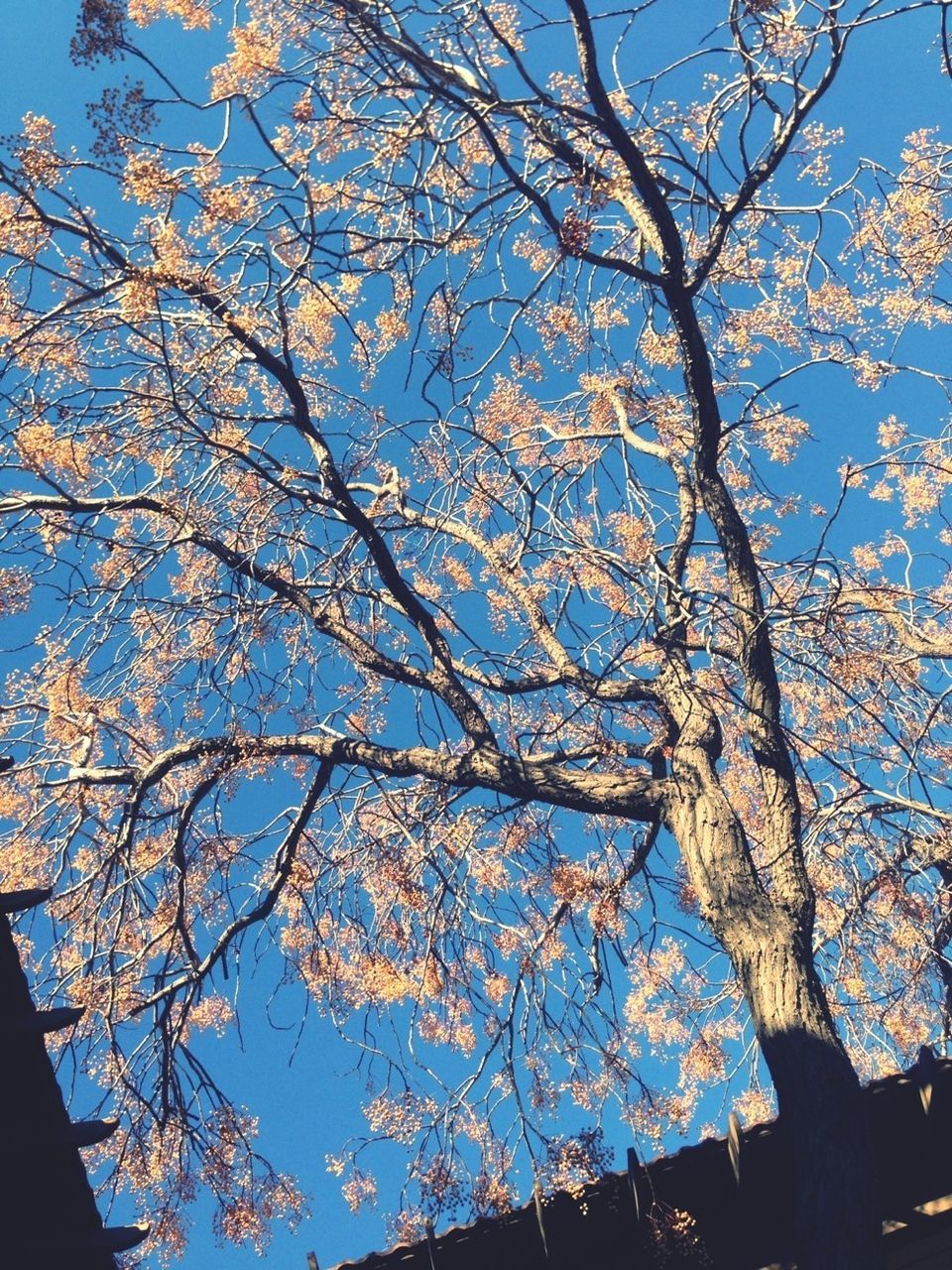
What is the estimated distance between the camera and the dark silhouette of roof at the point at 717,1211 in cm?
541

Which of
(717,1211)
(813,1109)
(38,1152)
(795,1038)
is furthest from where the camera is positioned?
(717,1211)

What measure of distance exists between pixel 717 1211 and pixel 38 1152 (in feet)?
14.7

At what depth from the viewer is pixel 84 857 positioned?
7.62 m

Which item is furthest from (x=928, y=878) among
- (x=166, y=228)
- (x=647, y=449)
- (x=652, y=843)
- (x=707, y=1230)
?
(x=166, y=228)

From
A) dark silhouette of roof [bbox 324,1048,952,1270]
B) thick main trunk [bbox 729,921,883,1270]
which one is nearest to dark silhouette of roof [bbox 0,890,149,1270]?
thick main trunk [bbox 729,921,883,1270]

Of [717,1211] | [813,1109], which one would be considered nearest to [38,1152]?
[813,1109]

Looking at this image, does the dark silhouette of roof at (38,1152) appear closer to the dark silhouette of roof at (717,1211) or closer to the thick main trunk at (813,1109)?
the thick main trunk at (813,1109)

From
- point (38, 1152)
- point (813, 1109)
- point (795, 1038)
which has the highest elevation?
point (38, 1152)

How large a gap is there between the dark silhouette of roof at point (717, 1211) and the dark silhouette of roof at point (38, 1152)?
305 cm

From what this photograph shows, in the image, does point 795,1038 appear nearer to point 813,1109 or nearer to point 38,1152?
point 813,1109

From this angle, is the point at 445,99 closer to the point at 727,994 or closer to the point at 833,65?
the point at 833,65

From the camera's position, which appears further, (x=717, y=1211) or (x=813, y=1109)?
(x=717, y=1211)

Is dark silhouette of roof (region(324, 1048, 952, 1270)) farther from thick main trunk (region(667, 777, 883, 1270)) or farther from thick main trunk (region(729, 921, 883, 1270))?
thick main trunk (region(729, 921, 883, 1270))

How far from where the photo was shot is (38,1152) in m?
2.46
